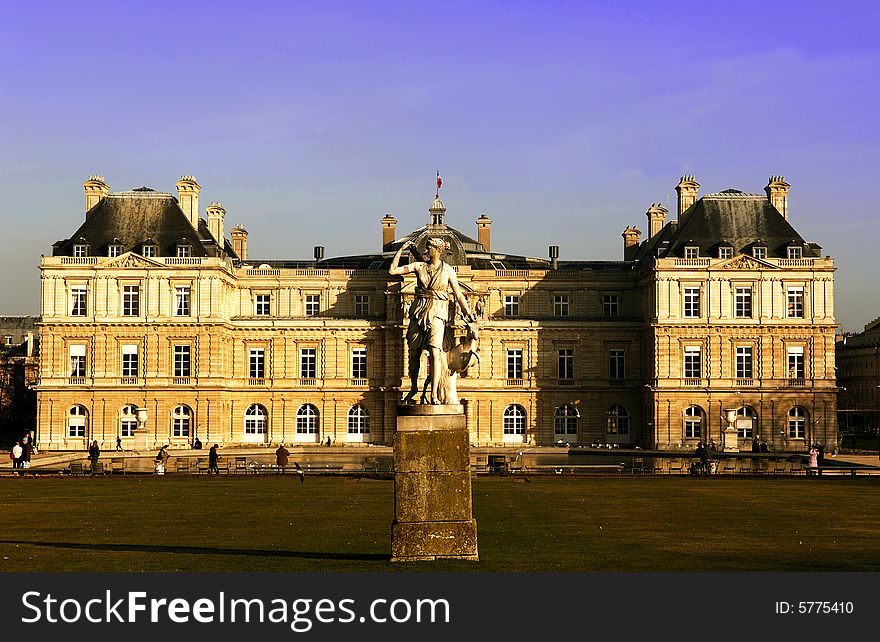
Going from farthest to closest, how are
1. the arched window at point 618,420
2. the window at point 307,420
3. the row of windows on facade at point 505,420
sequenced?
the window at point 307,420, the arched window at point 618,420, the row of windows on facade at point 505,420

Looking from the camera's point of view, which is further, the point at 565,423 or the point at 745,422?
the point at 565,423

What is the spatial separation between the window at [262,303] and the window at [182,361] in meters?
6.87

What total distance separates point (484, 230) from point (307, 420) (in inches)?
830

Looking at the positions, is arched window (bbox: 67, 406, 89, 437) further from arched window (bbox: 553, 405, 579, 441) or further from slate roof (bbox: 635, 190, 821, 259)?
slate roof (bbox: 635, 190, 821, 259)

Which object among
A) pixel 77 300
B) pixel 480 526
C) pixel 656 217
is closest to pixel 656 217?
pixel 656 217

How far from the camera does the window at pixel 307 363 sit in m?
83.1

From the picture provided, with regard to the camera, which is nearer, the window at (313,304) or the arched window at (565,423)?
the arched window at (565,423)

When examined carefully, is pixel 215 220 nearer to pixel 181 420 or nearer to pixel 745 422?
pixel 181 420

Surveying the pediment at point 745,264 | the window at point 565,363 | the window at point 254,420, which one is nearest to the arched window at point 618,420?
the window at point 565,363

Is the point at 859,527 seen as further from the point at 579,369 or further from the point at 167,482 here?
the point at 579,369

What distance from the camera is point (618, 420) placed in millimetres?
82562

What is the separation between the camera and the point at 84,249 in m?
79.4

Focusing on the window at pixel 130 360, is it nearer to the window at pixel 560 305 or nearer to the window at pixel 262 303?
the window at pixel 262 303

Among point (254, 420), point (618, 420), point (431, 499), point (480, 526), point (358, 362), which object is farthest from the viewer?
point (358, 362)
